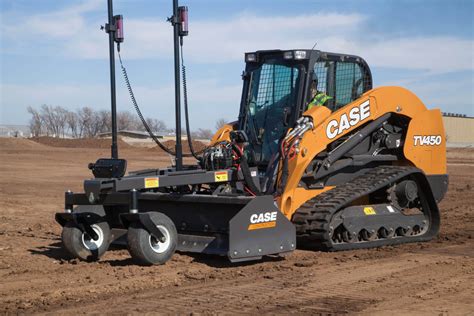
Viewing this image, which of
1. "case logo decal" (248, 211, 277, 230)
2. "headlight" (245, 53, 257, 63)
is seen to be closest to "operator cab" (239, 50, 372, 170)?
"headlight" (245, 53, 257, 63)

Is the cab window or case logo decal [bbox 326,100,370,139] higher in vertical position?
the cab window

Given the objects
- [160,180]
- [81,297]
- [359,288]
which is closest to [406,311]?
[359,288]

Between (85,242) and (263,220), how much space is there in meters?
2.12

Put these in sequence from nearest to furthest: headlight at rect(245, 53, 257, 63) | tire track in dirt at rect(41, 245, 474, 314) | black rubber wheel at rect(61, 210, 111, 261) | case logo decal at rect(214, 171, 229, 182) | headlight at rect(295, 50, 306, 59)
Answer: tire track in dirt at rect(41, 245, 474, 314) < black rubber wheel at rect(61, 210, 111, 261) < case logo decal at rect(214, 171, 229, 182) < headlight at rect(295, 50, 306, 59) < headlight at rect(245, 53, 257, 63)

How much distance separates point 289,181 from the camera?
9.09 meters

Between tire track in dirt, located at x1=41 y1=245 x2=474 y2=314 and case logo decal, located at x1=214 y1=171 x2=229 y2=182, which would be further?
case logo decal, located at x1=214 y1=171 x2=229 y2=182

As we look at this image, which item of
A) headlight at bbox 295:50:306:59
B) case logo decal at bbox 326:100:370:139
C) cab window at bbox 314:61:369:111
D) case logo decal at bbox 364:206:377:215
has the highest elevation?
headlight at bbox 295:50:306:59

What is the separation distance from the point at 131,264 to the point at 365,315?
3.10m

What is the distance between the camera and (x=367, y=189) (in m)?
9.66

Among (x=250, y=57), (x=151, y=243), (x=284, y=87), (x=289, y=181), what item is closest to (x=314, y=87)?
(x=284, y=87)

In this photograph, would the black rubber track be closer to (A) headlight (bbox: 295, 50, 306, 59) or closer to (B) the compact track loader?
(B) the compact track loader

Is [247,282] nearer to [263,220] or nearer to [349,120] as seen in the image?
[263,220]

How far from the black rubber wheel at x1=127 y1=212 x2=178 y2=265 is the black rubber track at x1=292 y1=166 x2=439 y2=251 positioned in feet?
5.77

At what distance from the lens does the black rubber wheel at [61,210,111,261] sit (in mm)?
8445
